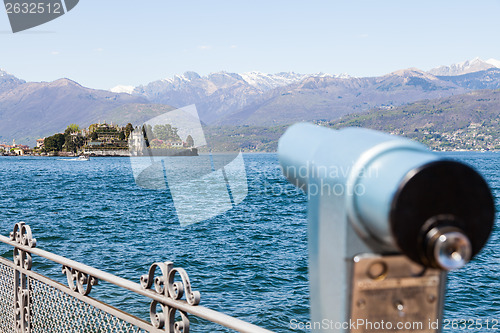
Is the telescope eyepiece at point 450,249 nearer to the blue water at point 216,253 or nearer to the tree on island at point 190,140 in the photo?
the tree on island at point 190,140

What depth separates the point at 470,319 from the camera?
17328 millimetres

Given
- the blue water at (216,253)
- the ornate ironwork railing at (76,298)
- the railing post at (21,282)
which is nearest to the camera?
the ornate ironwork railing at (76,298)

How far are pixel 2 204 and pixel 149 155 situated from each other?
5193 cm

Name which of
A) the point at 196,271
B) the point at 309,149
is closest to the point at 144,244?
the point at 196,271

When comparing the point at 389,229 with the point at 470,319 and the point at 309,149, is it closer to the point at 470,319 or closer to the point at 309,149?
the point at 309,149

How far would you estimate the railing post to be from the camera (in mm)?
4793

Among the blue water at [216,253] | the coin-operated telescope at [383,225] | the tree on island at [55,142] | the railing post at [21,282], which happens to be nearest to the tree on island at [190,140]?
the railing post at [21,282]

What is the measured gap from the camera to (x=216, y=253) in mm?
28391

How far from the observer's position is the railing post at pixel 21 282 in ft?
15.7

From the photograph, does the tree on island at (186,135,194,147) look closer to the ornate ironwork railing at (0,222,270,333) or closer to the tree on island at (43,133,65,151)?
the ornate ironwork railing at (0,222,270,333)

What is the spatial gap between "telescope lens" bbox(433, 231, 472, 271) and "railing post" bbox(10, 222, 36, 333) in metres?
4.38

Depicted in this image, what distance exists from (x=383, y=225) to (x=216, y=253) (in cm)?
2774

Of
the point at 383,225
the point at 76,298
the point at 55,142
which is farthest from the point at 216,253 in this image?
the point at 55,142

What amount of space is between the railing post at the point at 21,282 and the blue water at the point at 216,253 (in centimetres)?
941
